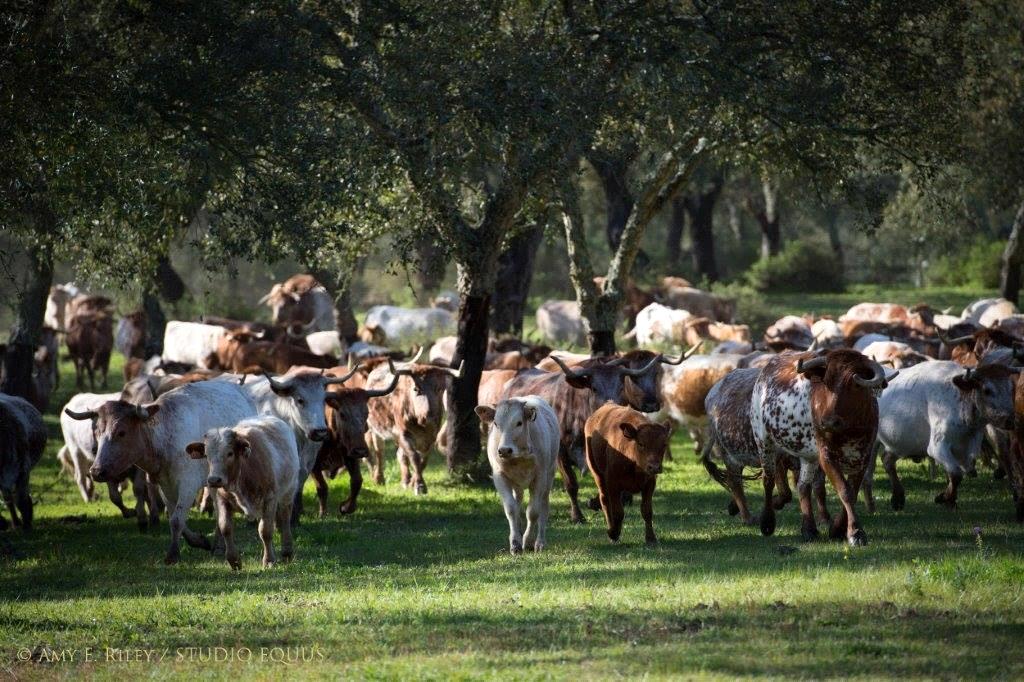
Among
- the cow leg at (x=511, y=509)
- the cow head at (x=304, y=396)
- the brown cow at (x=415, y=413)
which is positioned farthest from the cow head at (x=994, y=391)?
the brown cow at (x=415, y=413)

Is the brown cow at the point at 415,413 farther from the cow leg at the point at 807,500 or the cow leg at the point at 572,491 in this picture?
the cow leg at the point at 807,500

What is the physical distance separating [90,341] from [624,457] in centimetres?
2266

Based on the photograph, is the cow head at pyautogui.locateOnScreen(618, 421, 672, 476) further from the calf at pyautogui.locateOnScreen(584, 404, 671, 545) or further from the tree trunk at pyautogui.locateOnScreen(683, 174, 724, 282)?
the tree trunk at pyautogui.locateOnScreen(683, 174, 724, 282)

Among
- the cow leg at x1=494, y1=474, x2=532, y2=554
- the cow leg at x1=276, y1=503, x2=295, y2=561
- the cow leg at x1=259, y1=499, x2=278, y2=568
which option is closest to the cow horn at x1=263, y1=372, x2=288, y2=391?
the cow leg at x1=276, y1=503, x2=295, y2=561

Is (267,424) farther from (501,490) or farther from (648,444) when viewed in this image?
(648,444)

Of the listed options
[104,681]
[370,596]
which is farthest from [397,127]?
[104,681]

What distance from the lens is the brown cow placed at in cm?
1955

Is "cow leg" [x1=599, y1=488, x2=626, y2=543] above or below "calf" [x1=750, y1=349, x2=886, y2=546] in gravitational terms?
below

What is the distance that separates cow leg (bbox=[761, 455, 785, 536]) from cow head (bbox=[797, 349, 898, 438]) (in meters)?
1.27

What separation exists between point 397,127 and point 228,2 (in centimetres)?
260

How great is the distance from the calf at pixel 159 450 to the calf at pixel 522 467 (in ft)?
10.1

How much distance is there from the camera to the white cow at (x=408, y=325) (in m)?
35.6

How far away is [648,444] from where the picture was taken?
13.0 meters

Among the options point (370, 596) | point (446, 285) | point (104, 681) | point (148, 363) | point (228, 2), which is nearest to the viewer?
point (104, 681)
